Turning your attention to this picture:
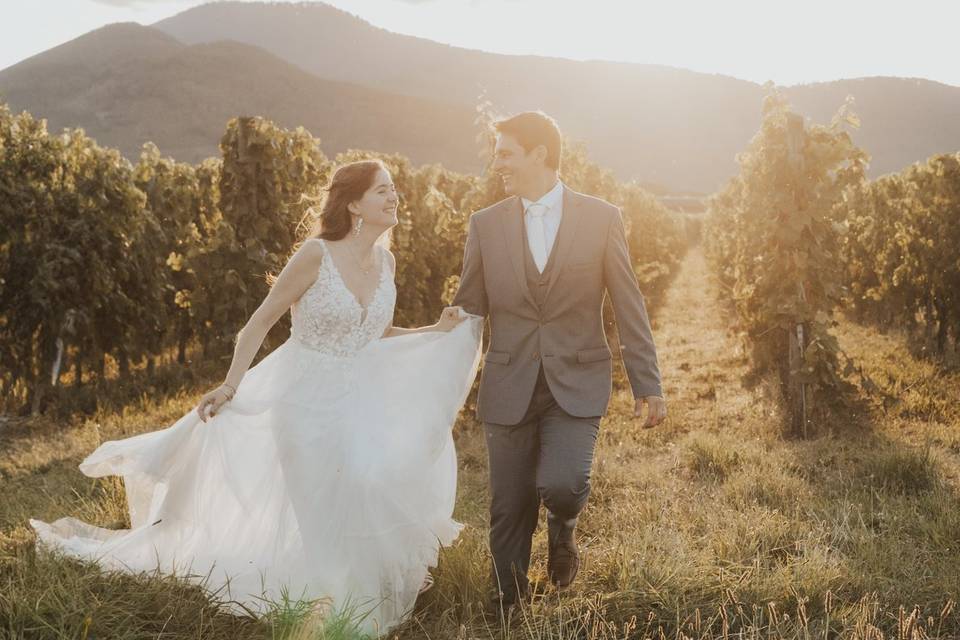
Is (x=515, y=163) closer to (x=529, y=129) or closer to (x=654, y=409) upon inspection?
(x=529, y=129)

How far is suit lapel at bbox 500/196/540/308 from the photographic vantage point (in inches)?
141

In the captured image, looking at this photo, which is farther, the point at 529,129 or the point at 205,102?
the point at 205,102

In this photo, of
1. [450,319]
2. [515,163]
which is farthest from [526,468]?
[515,163]

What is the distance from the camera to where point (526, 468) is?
364 cm

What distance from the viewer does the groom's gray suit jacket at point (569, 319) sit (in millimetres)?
3516

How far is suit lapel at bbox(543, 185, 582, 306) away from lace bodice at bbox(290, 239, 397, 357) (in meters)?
0.95

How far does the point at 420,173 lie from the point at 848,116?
9962mm

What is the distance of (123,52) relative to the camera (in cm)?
11775

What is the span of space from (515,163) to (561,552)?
1777mm

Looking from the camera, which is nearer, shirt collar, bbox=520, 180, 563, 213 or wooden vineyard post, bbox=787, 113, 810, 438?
shirt collar, bbox=520, 180, 563, 213

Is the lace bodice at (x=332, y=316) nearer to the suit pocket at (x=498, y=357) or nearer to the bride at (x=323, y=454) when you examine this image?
the bride at (x=323, y=454)

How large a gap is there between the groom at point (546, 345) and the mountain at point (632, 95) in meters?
89.4

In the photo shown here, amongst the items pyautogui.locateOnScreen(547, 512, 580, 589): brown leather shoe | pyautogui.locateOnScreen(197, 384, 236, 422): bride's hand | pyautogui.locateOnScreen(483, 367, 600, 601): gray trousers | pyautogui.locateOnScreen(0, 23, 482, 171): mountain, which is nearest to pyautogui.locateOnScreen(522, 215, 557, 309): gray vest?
A: pyautogui.locateOnScreen(483, 367, 600, 601): gray trousers

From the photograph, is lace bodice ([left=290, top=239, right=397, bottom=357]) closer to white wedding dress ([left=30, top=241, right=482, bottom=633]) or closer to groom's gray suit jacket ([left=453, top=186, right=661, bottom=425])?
white wedding dress ([left=30, top=241, right=482, bottom=633])
